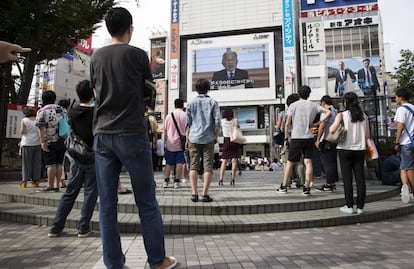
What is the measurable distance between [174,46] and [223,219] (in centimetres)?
4490

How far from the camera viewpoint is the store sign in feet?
121

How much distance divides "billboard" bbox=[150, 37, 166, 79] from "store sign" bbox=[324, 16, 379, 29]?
23.5 metres

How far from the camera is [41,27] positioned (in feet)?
30.9

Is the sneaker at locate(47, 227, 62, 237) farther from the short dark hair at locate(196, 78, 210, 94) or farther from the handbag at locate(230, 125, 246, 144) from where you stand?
the handbag at locate(230, 125, 246, 144)

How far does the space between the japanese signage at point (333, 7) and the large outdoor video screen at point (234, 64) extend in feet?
18.6

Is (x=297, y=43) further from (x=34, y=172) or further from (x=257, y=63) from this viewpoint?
(x=34, y=172)

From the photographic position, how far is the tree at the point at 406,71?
18.2 metres

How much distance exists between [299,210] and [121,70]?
3604mm

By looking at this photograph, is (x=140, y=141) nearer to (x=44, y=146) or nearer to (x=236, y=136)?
(x=44, y=146)

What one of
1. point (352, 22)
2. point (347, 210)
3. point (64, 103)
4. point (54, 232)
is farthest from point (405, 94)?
point (352, 22)

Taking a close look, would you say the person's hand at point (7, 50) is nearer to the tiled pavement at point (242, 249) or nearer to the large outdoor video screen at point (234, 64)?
the tiled pavement at point (242, 249)

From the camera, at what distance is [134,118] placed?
2424 millimetres

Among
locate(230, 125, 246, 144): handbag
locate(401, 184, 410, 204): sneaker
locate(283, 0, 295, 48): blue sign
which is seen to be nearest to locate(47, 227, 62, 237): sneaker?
locate(230, 125, 246, 144): handbag

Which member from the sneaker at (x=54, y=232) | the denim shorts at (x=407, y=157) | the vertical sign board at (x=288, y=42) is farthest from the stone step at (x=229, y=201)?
the vertical sign board at (x=288, y=42)
